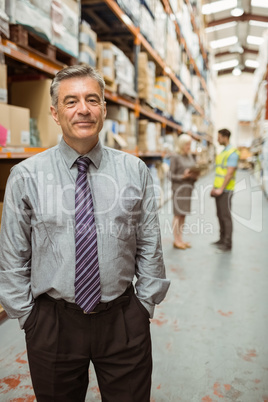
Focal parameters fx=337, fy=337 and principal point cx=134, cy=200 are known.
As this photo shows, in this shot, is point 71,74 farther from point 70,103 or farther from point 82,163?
point 82,163

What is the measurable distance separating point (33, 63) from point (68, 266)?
195 centimetres

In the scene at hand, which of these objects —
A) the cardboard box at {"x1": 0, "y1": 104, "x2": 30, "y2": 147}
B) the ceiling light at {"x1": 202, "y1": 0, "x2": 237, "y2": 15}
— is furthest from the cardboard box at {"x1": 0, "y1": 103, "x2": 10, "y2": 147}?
the ceiling light at {"x1": 202, "y1": 0, "x2": 237, "y2": 15}

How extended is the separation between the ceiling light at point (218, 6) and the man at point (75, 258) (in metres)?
15.6

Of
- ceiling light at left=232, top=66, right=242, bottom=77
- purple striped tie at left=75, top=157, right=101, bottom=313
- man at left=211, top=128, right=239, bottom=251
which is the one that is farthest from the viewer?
ceiling light at left=232, top=66, right=242, bottom=77

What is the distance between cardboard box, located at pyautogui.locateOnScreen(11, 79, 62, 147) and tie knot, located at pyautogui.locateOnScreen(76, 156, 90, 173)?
5.66 ft

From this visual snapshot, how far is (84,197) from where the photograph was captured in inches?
50.3

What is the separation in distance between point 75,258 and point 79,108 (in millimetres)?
561

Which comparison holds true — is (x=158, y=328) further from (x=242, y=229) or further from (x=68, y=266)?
(x=242, y=229)

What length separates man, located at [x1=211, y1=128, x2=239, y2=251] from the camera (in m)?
4.37

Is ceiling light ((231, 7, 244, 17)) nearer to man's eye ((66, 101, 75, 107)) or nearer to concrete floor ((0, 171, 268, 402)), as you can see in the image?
concrete floor ((0, 171, 268, 402))

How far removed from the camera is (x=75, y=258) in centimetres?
125

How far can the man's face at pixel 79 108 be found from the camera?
127 cm

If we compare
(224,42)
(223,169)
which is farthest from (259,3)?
(223,169)

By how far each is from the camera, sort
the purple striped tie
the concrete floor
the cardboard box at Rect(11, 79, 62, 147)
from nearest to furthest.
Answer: the purple striped tie, the concrete floor, the cardboard box at Rect(11, 79, 62, 147)
